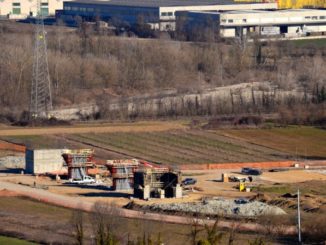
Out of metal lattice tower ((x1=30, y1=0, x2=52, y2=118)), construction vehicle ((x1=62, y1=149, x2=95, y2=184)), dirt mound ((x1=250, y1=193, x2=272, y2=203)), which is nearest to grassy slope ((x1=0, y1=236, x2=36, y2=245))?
dirt mound ((x1=250, y1=193, x2=272, y2=203))

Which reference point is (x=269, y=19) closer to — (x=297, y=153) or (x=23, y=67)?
(x=23, y=67)

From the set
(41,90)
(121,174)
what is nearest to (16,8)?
(41,90)

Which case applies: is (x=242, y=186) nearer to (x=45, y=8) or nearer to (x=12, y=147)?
(x=12, y=147)

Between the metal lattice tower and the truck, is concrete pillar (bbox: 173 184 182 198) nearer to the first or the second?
the truck

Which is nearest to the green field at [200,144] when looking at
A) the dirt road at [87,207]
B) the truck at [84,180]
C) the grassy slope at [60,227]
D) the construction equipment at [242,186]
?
the truck at [84,180]

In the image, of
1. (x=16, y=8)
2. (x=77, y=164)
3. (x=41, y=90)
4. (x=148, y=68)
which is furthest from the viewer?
(x=16, y=8)

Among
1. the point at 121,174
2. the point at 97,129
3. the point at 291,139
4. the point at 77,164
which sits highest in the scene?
the point at 121,174
